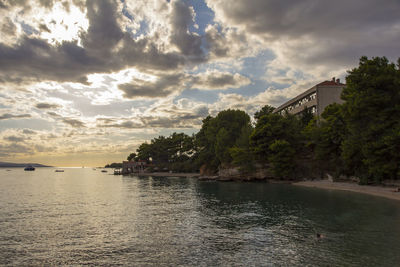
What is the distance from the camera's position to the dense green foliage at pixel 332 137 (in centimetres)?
4341

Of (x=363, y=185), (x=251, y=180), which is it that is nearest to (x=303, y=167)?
(x=251, y=180)

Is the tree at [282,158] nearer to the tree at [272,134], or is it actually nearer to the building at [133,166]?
the tree at [272,134]

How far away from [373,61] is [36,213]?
56.2m

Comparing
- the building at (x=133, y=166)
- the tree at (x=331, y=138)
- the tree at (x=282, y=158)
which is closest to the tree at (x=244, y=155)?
the tree at (x=282, y=158)

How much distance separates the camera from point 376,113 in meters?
44.4

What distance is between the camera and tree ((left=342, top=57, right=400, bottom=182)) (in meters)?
42.3

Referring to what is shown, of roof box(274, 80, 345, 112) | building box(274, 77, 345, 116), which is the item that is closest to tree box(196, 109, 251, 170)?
roof box(274, 80, 345, 112)

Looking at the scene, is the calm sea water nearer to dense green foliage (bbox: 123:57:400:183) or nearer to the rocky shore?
the rocky shore

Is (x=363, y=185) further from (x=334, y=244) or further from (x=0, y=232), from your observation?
(x=0, y=232)

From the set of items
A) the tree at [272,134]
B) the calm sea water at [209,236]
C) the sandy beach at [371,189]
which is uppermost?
the tree at [272,134]

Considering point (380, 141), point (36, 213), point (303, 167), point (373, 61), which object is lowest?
point (36, 213)

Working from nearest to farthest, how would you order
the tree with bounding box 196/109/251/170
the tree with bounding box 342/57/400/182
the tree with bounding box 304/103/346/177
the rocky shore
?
the rocky shore → the tree with bounding box 342/57/400/182 → the tree with bounding box 304/103/346/177 → the tree with bounding box 196/109/251/170

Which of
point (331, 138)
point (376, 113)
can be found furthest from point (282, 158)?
point (376, 113)

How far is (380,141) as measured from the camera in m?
42.3
